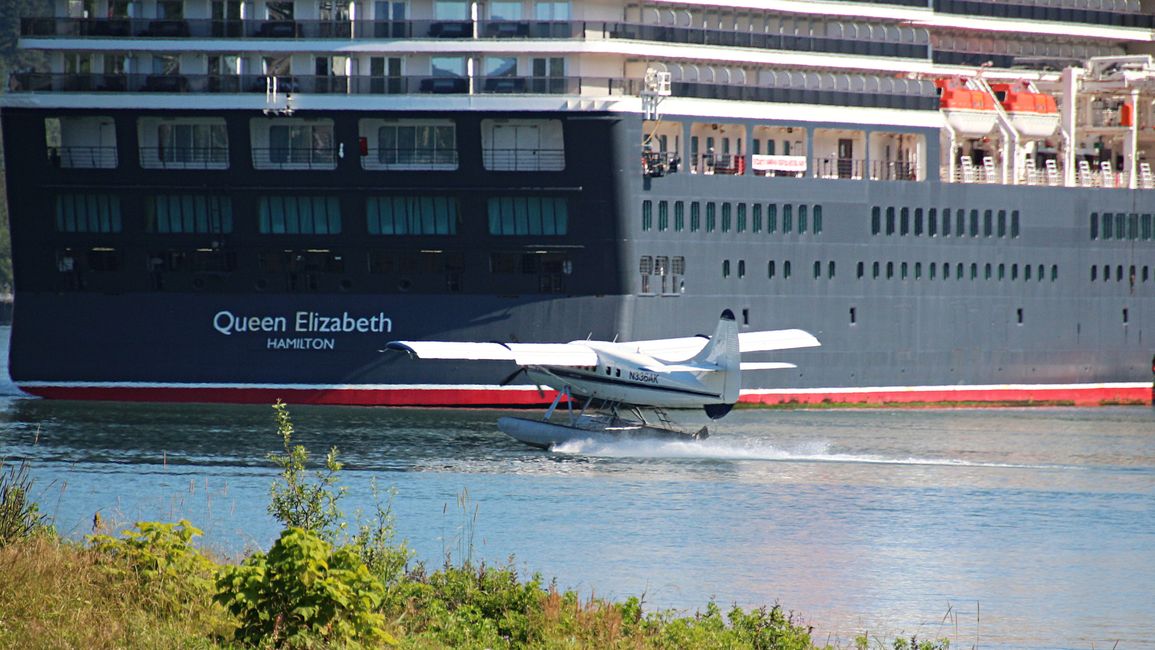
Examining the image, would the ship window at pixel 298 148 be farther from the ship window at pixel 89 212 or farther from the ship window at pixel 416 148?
the ship window at pixel 89 212

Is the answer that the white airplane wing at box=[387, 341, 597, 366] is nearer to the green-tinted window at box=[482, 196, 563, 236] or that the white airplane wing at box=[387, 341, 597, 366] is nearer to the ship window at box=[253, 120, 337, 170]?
the green-tinted window at box=[482, 196, 563, 236]

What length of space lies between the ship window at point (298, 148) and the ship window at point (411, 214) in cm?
173

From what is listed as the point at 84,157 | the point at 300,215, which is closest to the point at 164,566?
the point at 300,215

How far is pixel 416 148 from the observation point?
5066 centimetres

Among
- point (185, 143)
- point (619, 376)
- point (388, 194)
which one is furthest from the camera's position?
point (185, 143)

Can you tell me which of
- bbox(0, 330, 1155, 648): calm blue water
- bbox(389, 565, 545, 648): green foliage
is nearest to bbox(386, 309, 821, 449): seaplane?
bbox(0, 330, 1155, 648): calm blue water

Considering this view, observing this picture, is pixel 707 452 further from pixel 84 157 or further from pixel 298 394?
pixel 84 157

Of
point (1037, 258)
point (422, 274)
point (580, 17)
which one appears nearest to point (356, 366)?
point (422, 274)

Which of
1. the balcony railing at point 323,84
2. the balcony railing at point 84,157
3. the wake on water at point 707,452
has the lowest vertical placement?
the wake on water at point 707,452

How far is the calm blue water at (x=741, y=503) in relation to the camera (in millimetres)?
25234

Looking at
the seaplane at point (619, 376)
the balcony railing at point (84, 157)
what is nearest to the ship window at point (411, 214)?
the balcony railing at point (84, 157)

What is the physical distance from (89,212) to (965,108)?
29023mm

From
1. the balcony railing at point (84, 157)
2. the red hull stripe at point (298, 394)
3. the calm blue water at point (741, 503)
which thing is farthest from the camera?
the balcony railing at point (84, 157)

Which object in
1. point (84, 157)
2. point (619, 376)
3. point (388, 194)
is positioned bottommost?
point (619, 376)
